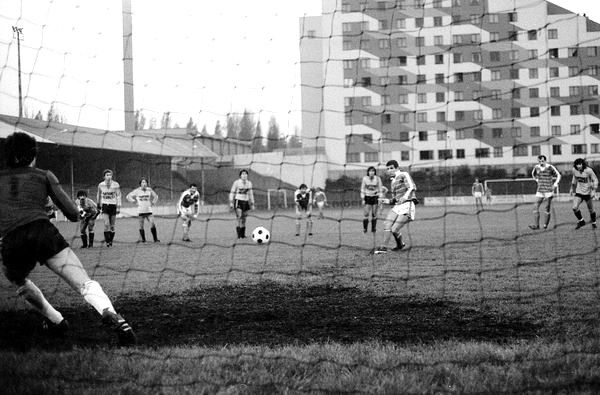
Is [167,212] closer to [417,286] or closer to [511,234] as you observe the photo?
[511,234]

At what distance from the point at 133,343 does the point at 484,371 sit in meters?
2.44

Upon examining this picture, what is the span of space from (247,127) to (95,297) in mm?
3821

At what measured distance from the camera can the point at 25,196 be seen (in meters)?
4.03

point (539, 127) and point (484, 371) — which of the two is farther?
point (539, 127)

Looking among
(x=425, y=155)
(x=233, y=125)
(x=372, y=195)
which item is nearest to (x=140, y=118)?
(x=233, y=125)

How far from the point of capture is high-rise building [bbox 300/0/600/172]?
283 inches

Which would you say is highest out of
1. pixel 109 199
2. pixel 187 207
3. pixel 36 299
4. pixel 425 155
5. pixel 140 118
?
pixel 425 155

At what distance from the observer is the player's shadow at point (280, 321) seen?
13.7 feet

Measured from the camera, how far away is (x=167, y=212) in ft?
112

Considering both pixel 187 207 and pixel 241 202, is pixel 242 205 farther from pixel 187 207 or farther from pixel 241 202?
pixel 187 207

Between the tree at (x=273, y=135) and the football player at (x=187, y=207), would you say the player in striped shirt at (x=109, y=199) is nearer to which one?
the football player at (x=187, y=207)

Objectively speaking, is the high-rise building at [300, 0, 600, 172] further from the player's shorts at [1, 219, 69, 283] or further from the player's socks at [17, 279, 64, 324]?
the player's socks at [17, 279, 64, 324]

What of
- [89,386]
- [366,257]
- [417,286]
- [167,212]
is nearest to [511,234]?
[366,257]

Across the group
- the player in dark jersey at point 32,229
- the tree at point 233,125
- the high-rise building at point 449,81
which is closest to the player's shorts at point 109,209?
the high-rise building at point 449,81
